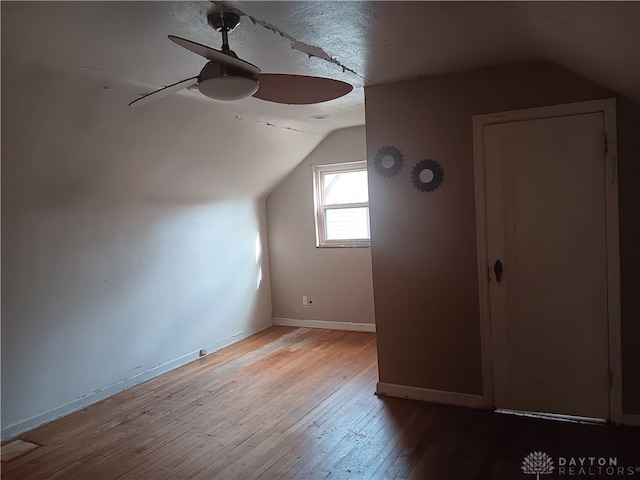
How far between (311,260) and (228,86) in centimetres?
371

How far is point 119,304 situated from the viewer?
4012mm

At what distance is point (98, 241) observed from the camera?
3836 mm

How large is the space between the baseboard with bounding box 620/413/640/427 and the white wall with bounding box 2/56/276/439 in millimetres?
3474

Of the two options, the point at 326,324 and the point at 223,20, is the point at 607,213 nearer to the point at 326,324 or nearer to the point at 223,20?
the point at 223,20

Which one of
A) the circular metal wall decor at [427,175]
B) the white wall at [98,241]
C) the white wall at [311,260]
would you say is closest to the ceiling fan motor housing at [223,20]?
the white wall at [98,241]

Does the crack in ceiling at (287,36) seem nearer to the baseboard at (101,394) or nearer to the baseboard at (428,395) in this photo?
the baseboard at (428,395)

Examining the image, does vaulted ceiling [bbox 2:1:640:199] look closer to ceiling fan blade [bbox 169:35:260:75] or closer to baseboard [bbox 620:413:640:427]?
ceiling fan blade [bbox 169:35:260:75]

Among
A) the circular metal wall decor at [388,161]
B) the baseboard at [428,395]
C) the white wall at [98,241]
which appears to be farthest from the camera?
the circular metal wall decor at [388,161]

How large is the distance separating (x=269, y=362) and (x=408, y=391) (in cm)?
149

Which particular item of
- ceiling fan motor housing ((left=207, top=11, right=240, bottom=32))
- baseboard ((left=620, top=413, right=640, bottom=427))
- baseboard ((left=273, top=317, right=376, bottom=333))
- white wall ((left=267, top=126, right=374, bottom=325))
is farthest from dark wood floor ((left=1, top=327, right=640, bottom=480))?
ceiling fan motor housing ((left=207, top=11, right=240, bottom=32))

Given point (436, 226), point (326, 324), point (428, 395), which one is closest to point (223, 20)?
point (436, 226)

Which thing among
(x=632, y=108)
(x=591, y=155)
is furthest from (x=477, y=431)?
(x=632, y=108)

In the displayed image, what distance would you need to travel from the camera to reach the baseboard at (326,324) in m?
5.45

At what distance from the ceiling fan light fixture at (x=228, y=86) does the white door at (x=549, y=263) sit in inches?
66.4
